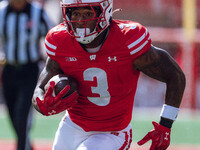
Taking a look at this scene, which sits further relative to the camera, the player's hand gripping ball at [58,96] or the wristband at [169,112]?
the wristband at [169,112]

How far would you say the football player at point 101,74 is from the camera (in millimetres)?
2736

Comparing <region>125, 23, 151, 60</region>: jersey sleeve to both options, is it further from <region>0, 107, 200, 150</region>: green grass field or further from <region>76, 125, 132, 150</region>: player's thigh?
<region>0, 107, 200, 150</region>: green grass field

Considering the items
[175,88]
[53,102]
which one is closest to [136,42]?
[175,88]

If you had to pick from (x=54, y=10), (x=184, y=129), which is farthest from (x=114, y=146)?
(x=54, y=10)

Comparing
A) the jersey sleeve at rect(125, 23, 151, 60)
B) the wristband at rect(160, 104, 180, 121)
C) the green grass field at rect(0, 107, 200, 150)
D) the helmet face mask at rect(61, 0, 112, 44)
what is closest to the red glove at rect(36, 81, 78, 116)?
the helmet face mask at rect(61, 0, 112, 44)

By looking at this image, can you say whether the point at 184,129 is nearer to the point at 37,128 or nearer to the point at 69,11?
the point at 37,128

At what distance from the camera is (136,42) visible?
276 centimetres

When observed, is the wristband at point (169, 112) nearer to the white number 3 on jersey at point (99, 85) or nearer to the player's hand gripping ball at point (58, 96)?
the white number 3 on jersey at point (99, 85)

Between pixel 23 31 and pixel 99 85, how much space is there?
82.5 inches

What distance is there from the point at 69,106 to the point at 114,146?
0.35m

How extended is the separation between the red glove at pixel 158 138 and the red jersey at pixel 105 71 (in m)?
0.18

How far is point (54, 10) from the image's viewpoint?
11.2m

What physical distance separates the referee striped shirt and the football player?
69.1 inches

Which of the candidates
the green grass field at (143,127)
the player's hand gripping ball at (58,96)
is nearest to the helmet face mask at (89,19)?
the player's hand gripping ball at (58,96)
